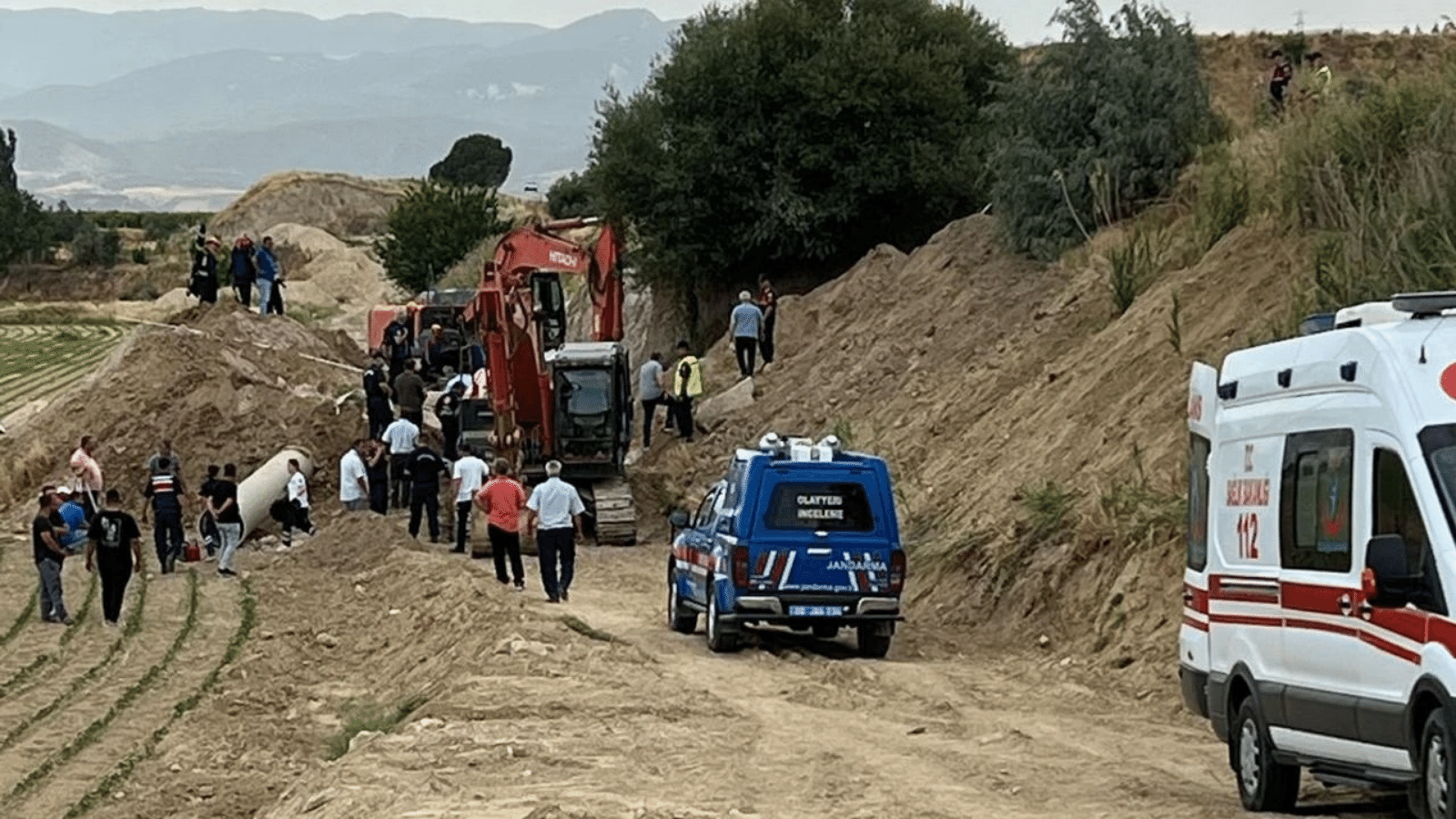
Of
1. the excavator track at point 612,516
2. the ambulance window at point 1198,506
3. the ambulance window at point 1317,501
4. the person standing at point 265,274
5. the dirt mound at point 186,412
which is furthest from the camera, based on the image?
the person standing at point 265,274

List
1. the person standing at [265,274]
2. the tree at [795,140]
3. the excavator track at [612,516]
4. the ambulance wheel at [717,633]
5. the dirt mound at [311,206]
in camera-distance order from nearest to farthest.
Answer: the ambulance wheel at [717,633]
the excavator track at [612,516]
the tree at [795,140]
the person standing at [265,274]
the dirt mound at [311,206]

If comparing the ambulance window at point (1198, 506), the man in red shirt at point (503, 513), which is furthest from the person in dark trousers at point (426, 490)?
the ambulance window at point (1198, 506)

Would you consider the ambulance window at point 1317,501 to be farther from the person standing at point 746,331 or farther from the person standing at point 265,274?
the person standing at point 265,274

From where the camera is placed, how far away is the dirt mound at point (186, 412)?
4175cm

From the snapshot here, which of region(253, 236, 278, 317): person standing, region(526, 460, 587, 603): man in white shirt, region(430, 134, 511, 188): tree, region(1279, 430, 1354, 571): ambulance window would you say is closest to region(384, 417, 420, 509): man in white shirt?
region(526, 460, 587, 603): man in white shirt

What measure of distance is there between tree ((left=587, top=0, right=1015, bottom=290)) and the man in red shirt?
2053 centimetres

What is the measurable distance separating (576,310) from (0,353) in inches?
1309

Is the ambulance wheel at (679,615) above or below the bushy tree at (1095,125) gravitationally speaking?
below

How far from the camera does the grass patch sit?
18.7 metres

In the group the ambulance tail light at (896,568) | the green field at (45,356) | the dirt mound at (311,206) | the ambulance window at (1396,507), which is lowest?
the green field at (45,356)

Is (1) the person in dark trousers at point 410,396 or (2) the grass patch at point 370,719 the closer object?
(2) the grass patch at point 370,719

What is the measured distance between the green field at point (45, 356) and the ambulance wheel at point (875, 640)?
4088cm

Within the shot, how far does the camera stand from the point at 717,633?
73.6 ft

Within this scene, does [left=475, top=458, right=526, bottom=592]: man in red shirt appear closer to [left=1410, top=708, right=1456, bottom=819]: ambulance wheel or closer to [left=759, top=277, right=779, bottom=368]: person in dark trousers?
[left=759, top=277, right=779, bottom=368]: person in dark trousers
